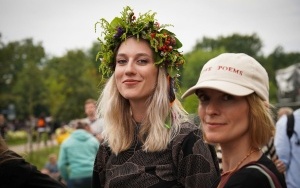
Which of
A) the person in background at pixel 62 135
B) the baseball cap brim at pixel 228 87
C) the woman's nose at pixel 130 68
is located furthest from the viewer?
the person in background at pixel 62 135

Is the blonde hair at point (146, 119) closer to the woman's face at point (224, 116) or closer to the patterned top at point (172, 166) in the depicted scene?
the patterned top at point (172, 166)

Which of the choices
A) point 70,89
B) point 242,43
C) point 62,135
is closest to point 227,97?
point 62,135

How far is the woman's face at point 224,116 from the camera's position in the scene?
1.91 meters

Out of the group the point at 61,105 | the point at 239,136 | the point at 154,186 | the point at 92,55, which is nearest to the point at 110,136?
the point at 154,186

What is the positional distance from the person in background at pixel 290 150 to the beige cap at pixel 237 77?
10.0 feet

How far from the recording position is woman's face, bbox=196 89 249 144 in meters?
1.91

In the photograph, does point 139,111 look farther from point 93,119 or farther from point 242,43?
point 242,43

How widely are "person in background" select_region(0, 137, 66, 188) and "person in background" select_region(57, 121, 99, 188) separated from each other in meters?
4.09

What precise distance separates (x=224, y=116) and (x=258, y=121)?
16 centimetres

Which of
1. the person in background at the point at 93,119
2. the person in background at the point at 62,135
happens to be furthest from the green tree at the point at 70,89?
the person in background at the point at 93,119

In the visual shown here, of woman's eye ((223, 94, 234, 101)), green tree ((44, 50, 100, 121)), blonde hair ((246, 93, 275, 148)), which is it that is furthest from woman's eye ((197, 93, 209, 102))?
green tree ((44, 50, 100, 121))

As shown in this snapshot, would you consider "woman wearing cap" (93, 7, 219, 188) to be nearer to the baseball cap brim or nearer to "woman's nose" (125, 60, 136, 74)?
"woman's nose" (125, 60, 136, 74)

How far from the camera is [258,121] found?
189cm

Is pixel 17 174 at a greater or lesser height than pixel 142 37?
lesser
